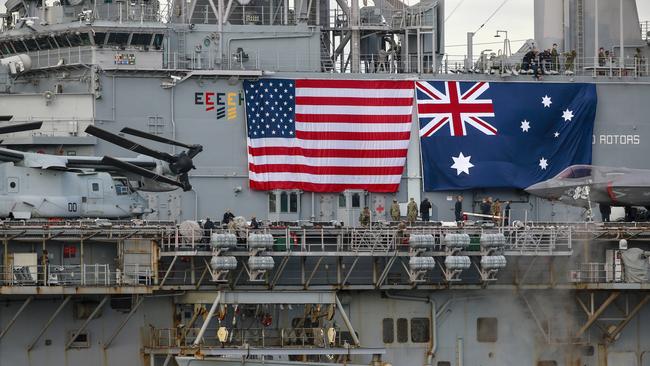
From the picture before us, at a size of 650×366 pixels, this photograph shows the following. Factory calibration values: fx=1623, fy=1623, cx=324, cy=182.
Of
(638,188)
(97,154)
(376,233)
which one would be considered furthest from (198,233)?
(638,188)

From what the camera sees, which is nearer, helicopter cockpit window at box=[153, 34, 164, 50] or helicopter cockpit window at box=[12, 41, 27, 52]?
helicopter cockpit window at box=[153, 34, 164, 50]

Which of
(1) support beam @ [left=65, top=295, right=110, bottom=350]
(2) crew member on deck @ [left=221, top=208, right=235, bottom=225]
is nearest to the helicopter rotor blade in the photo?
(2) crew member on deck @ [left=221, top=208, right=235, bottom=225]

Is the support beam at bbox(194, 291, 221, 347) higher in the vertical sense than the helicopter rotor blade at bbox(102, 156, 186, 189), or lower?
lower

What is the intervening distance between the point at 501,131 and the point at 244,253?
15626mm

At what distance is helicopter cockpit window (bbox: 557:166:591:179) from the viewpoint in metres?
56.0

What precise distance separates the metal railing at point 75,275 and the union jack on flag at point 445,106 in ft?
50.5

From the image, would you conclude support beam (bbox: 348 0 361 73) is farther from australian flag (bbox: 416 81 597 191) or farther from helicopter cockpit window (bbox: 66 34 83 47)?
helicopter cockpit window (bbox: 66 34 83 47)

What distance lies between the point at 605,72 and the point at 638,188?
732cm

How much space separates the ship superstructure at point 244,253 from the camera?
47.0 metres

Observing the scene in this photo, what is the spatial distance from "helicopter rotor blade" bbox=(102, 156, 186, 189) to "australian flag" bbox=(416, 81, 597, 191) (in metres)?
10.5

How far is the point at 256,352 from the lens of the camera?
4547cm

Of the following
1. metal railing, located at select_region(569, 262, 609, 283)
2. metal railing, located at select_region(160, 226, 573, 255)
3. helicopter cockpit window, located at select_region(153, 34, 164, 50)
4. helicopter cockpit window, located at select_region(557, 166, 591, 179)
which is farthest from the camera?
helicopter cockpit window, located at select_region(153, 34, 164, 50)

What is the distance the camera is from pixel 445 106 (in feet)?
194

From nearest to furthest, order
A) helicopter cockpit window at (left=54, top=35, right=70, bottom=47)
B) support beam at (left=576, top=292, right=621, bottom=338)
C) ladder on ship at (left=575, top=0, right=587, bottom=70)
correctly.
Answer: support beam at (left=576, top=292, right=621, bottom=338) < helicopter cockpit window at (left=54, top=35, right=70, bottom=47) < ladder on ship at (left=575, top=0, right=587, bottom=70)
